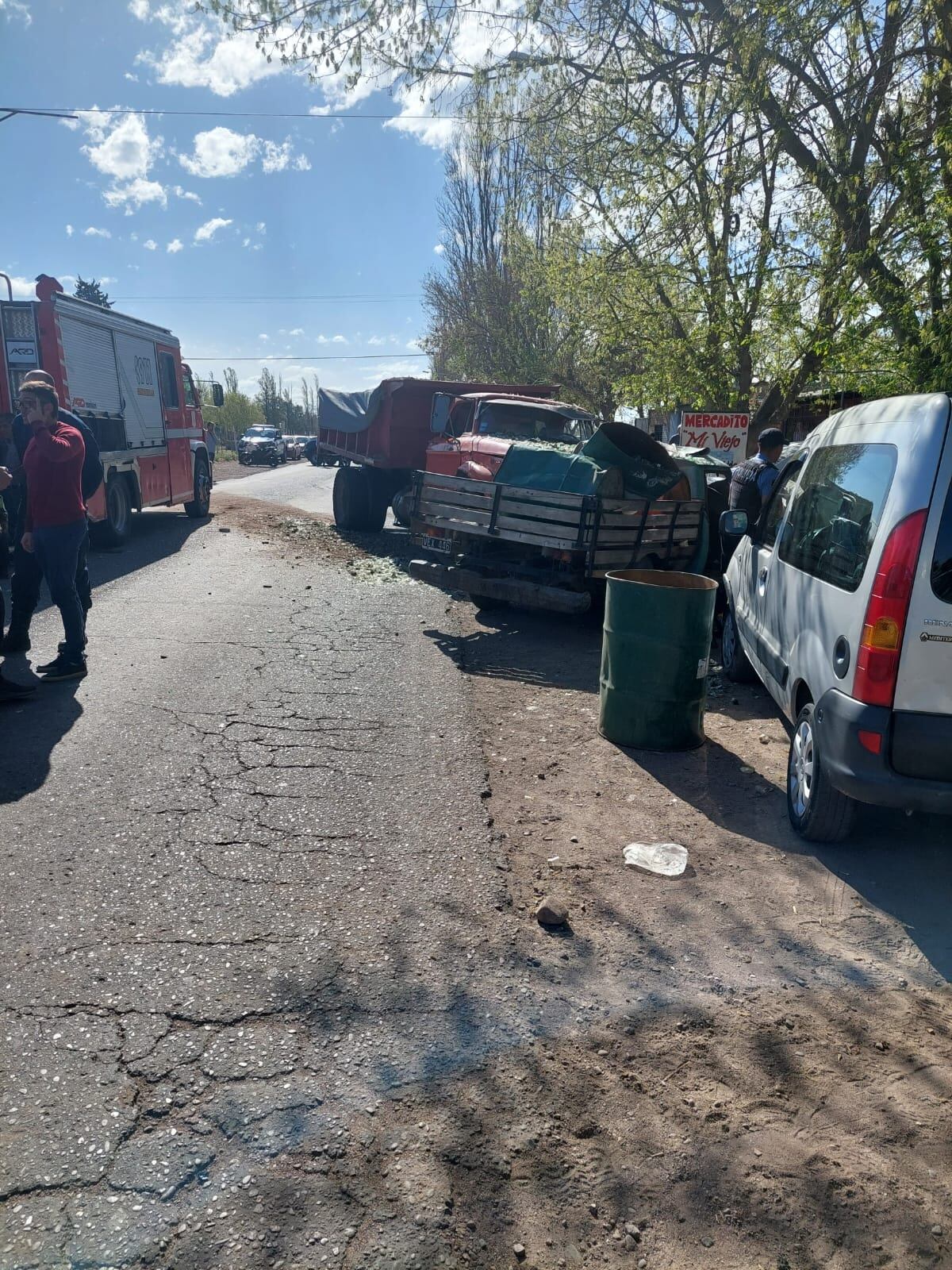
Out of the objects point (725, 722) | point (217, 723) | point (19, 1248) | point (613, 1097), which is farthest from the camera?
point (725, 722)

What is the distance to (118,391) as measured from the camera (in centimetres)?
→ 1345

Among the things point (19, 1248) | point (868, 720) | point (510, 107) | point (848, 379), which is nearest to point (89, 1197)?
point (19, 1248)

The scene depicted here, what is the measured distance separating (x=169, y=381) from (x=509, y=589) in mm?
9771

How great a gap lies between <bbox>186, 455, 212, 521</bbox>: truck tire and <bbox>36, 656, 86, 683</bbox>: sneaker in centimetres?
1075

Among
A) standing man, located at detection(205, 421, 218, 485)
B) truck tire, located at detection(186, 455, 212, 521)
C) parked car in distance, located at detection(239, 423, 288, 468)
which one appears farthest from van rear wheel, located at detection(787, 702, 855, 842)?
parked car in distance, located at detection(239, 423, 288, 468)

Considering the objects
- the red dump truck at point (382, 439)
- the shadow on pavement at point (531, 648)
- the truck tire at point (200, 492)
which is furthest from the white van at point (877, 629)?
the truck tire at point (200, 492)

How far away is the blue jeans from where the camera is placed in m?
6.72

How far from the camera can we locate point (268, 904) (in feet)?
12.3

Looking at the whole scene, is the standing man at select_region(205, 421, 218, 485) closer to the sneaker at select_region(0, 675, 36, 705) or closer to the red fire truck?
the red fire truck

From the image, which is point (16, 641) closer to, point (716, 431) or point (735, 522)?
point (735, 522)

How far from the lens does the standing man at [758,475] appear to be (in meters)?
7.48

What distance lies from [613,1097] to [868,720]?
1984mm

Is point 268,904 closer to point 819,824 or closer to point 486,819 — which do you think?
point 486,819

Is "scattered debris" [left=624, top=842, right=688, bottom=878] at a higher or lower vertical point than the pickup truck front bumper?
lower
